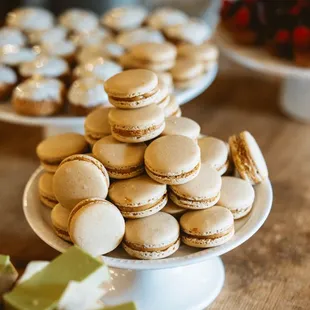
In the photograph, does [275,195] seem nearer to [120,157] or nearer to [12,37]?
[120,157]

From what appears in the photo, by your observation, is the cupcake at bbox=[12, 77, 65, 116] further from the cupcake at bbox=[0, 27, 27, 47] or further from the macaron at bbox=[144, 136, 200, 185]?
the macaron at bbox=[144, 136, 200, 185]

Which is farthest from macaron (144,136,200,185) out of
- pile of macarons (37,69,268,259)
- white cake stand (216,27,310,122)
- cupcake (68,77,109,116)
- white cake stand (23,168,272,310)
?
white cake stand (216,27,310,122)

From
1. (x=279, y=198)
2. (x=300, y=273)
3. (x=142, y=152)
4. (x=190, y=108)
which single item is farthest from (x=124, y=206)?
(x=190, y=108)

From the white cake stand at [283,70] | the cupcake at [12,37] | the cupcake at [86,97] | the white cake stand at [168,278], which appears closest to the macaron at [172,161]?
the white cake stand at [168,278]

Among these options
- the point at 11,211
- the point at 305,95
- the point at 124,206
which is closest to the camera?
the point at 124,206

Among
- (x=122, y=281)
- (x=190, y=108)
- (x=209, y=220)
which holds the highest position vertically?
(x=209, y=220)

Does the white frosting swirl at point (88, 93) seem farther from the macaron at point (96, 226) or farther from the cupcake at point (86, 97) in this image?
the macaron at point (96, 226)

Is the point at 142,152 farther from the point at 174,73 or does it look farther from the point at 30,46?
the point at 30,46
